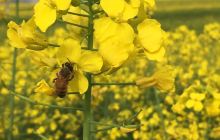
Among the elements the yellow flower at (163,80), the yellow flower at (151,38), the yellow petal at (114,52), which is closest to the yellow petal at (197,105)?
the yellow flower at (163,80)

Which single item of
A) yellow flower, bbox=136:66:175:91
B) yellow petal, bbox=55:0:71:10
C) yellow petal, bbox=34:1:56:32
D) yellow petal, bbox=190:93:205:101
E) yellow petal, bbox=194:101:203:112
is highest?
yellow petal, bbox=55:0:71:10

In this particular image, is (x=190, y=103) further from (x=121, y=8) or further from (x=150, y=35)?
A: (x=121, y=8)

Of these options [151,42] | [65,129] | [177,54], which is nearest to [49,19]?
[151,42]

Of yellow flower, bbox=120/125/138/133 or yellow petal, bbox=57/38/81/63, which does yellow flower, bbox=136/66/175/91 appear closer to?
yellow flower, bbox=120/125/138/133

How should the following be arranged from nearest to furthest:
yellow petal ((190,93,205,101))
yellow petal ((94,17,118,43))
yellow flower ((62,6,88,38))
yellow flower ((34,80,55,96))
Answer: yellow petal ((94,17,118,43))
yellow flower ((34,80,55,96))
yellow flower ((62,6,88,38))
yellow petal ((190,93,205,101))

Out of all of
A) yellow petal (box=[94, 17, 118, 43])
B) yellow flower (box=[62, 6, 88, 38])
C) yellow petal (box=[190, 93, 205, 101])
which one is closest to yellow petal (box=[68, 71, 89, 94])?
yellow petal (box=[94, 17, 118, 43])

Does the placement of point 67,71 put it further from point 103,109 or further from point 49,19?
point 103,109
